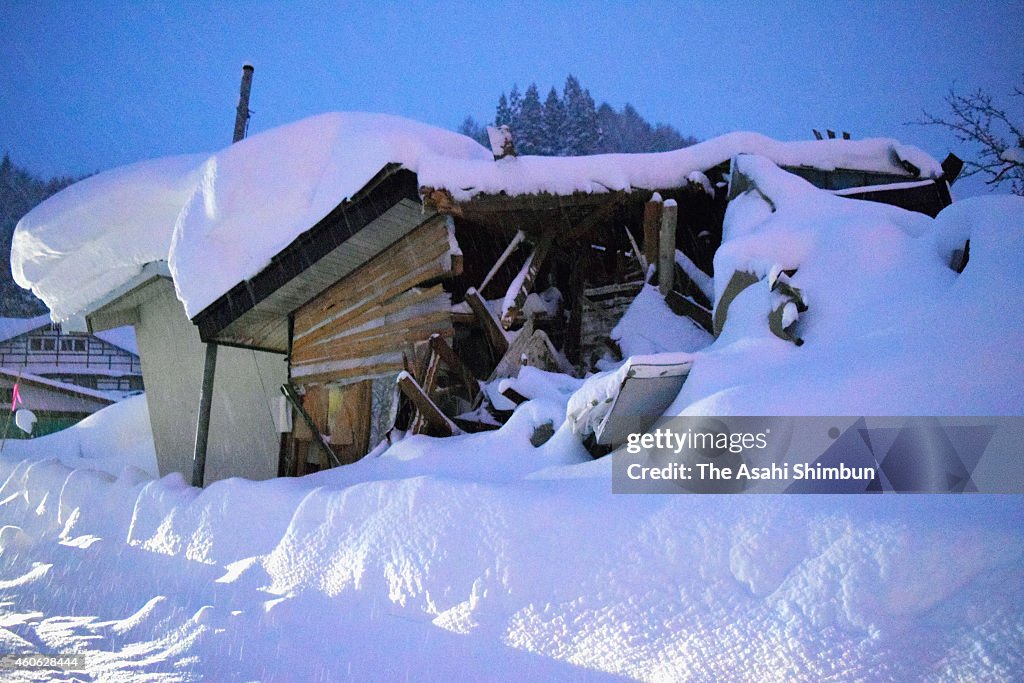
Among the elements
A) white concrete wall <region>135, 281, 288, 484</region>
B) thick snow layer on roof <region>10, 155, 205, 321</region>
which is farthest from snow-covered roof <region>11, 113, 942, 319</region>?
white concrete wall <region>135, 281, 288, 484</region>

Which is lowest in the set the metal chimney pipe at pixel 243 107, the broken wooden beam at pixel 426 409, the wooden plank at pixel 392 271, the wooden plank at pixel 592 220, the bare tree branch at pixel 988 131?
the broken wooden beam at pixel 426 409

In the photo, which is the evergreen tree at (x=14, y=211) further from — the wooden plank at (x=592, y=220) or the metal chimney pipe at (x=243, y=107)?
the wooden plank at (x=592, y=220)

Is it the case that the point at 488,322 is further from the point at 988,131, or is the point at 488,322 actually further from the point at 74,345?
the point at 74,345

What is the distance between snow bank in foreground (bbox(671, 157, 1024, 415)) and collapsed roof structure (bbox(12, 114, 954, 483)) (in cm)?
199

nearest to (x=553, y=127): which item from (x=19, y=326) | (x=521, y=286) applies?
(x=19, y=326)

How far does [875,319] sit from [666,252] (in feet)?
11.8

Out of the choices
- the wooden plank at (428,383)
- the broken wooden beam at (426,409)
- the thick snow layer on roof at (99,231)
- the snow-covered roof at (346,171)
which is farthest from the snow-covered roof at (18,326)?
the broken wooden beam at (426,409)

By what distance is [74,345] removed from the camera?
105ft

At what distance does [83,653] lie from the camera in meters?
3.91

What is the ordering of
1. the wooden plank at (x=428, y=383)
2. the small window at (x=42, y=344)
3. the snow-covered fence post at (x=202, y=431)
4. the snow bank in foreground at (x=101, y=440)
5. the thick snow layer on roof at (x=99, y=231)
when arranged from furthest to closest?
the small window at (x=42, y=344) < the snow bank in foreground at (x=101, y=440) < the thick snow layer on roof at (x=99, y=231) < the snow-covered fence post at (x=202, y=431) < the wooden plank at (x=428, y=383)

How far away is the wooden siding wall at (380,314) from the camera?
8477 millimetres

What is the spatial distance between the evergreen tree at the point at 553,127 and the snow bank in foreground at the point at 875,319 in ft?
109

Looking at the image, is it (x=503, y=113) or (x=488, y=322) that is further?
(x=503, y=113)

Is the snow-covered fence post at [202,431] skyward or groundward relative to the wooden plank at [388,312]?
groundward
